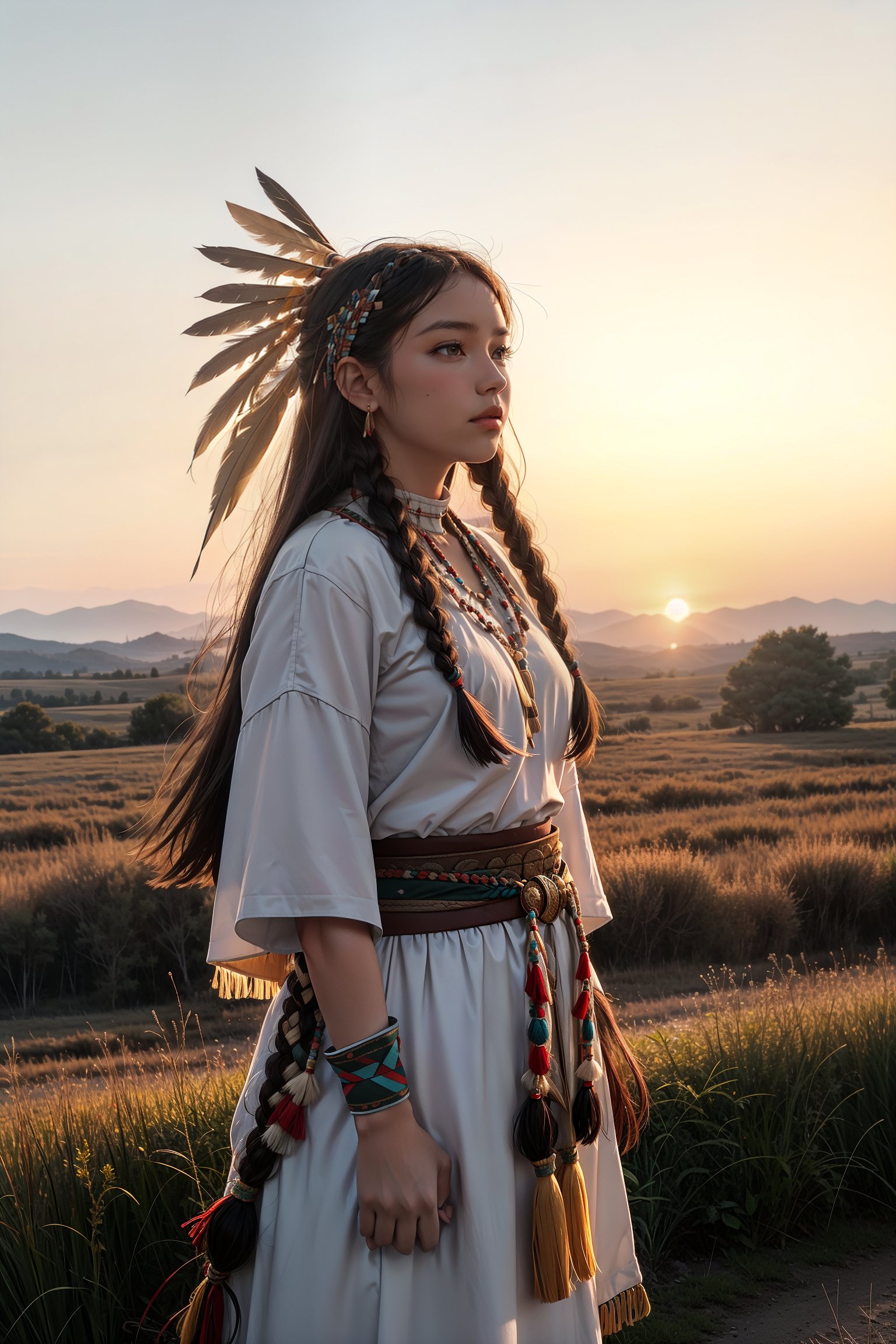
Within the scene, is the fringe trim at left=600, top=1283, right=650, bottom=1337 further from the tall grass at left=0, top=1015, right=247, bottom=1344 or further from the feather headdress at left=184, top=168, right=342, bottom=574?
the feather headdress at left=184, top=168, right=342, bottom=574

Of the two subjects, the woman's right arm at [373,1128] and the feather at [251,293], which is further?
the feather at [251,293]

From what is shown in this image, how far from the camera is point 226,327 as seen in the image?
2023 millimetres

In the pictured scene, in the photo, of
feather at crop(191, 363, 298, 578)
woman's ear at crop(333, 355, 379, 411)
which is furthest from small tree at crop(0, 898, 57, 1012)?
woman's ear at crop(333, 355, 379, 411)

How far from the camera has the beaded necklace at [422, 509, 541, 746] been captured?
1.65 meters

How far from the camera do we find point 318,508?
1.65 meters

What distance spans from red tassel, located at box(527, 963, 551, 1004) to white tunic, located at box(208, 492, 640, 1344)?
3 centimetres

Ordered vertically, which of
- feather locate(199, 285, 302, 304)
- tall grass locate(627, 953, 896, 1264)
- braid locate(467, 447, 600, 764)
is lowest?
tall grass locate(627, 953, 896, 1264)

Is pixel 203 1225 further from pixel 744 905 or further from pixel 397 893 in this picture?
pixel 744 905

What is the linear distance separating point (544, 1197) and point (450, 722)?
69 centimetres

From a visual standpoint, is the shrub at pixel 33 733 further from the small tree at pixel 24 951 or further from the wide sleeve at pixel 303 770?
the wide sleeve at pixel 303 770

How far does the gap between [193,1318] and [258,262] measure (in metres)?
1.82

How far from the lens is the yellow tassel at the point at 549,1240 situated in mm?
1432

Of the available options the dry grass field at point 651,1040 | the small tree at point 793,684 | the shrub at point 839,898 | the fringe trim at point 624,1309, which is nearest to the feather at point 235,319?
the dry grass field at point 651,1040

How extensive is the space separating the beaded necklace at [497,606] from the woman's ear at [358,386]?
0.77 feet
